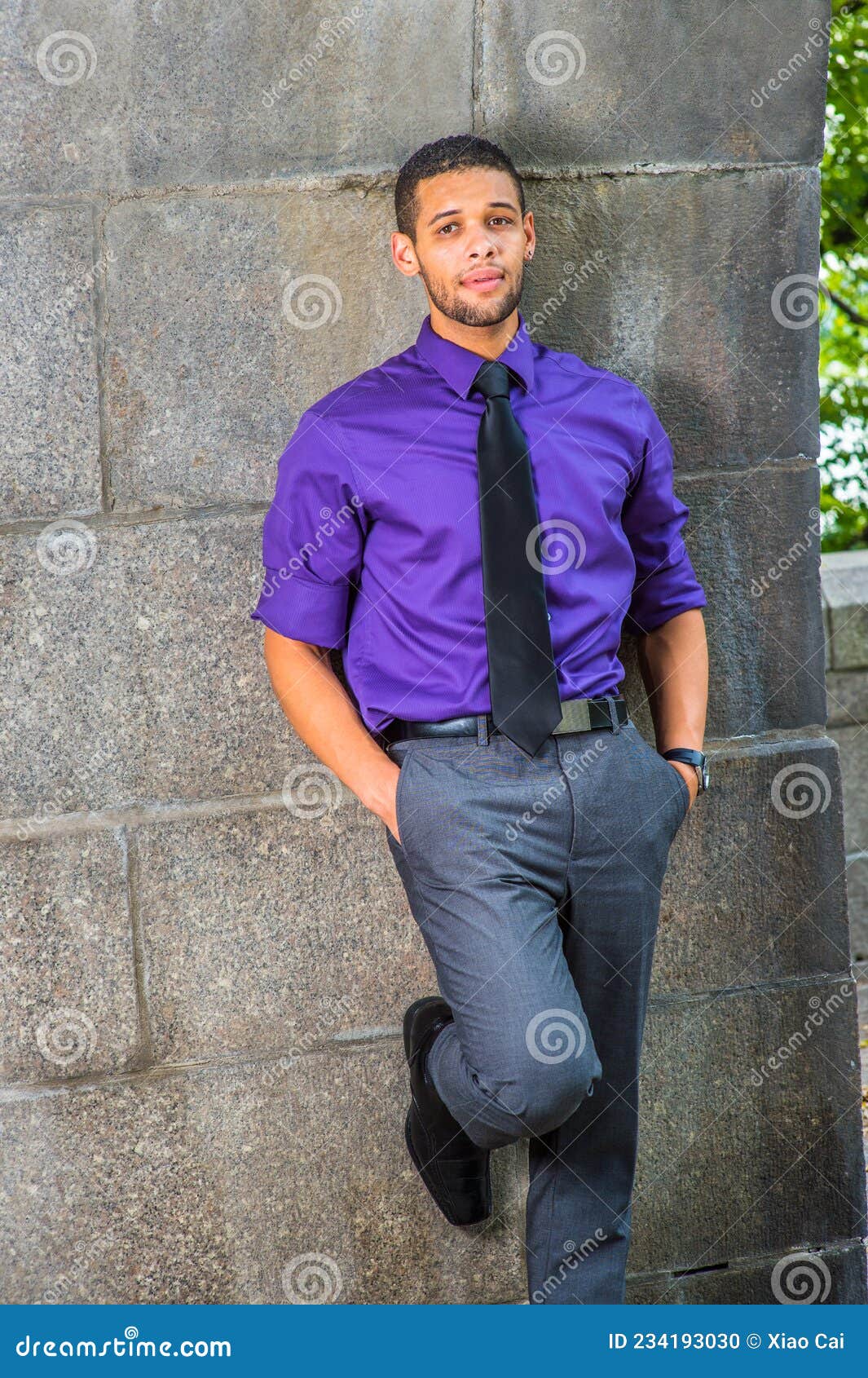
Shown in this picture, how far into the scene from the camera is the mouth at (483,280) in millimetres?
2518

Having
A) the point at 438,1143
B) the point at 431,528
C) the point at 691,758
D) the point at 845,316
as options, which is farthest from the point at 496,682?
the point at 845,316

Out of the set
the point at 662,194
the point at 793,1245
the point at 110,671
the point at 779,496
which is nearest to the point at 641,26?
the point at 662,194

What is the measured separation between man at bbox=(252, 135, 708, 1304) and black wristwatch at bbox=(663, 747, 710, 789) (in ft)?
0.07

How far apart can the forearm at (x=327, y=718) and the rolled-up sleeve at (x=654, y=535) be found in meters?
0.71

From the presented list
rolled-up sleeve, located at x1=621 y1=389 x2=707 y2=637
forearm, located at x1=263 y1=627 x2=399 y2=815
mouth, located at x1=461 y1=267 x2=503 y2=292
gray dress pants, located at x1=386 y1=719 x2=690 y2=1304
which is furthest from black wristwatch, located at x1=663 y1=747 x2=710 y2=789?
mouth, located at x1=461 y1=267 x2=503 y2=292

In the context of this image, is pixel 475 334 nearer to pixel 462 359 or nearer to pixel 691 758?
pixel 462 359

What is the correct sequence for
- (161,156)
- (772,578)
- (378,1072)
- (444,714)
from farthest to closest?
(772,578) → (378,1072) → (161,156) → (444,714)

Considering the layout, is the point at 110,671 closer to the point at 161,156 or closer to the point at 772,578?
A: the point at 161,156

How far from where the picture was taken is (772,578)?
3188mm

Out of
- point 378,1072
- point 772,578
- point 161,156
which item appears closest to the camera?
point 161,156

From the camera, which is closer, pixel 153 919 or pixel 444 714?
pixel 444 714

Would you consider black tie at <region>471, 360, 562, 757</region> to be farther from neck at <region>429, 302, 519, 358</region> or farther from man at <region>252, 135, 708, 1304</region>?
neck at <region>429, 302, 519, 358</region>

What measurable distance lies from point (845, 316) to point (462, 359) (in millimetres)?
6829

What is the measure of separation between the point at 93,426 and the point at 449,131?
1040 millimetres
